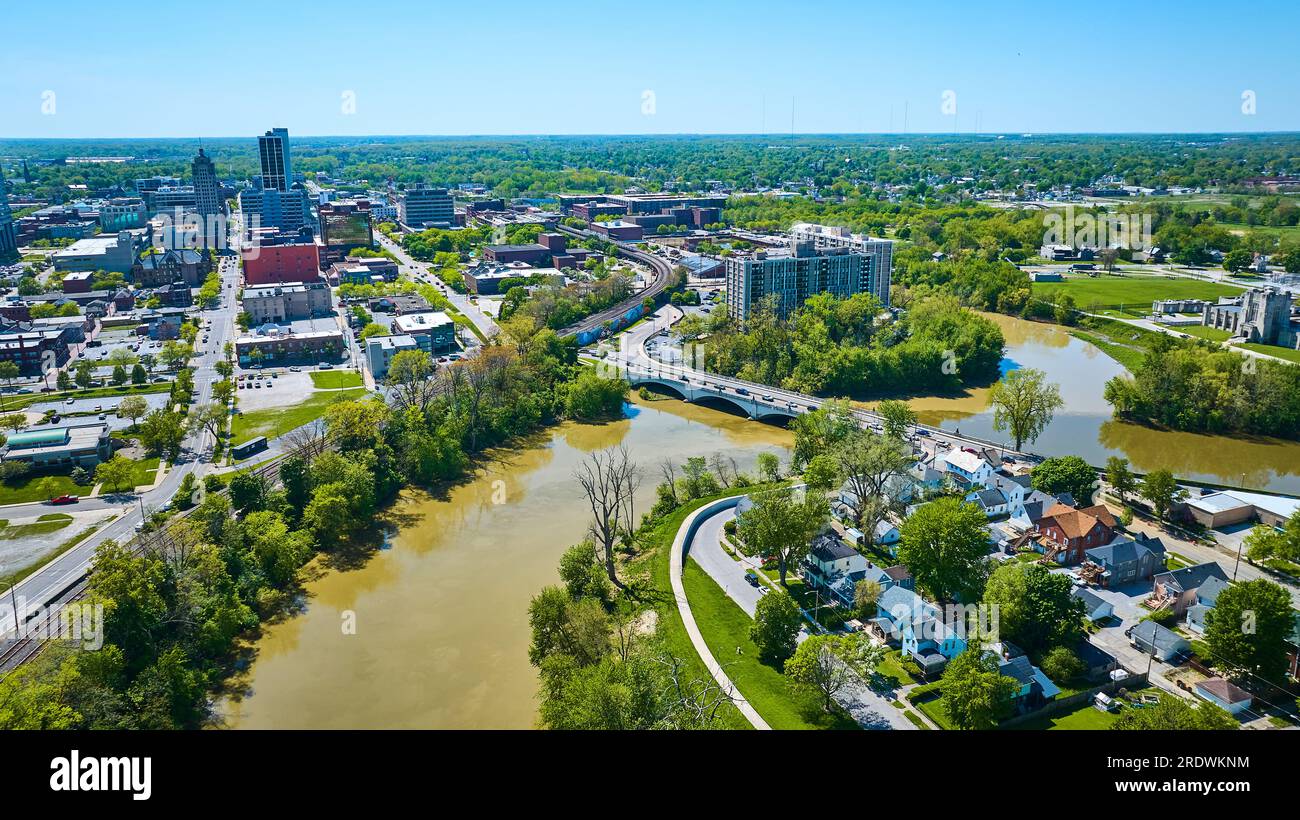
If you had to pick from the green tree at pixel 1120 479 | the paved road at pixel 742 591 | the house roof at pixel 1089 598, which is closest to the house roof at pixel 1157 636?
the house roof at pixel 1089 598

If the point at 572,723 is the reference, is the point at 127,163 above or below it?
above

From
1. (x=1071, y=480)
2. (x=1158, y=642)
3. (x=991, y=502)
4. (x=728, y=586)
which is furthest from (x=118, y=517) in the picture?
(x=1071, y=480)

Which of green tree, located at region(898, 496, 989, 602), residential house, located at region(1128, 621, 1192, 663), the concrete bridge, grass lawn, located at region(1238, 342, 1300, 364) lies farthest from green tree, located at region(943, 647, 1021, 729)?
grass lawn, located at region(1238, 342, 1300, 364)

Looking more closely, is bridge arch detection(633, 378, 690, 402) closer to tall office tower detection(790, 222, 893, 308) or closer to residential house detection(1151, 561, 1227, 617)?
tall office tower detection(790, 222, 893, 308)

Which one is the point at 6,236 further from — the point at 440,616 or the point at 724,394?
the point at 440,616

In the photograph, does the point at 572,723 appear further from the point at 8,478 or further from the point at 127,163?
the point at 127,163
